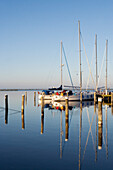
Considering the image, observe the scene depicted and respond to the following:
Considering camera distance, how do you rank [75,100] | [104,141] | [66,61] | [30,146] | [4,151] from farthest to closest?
[66,61] → [75,100] → [104,141] → [30,146] → [4,151]

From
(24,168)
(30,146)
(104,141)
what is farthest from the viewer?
(104,141)

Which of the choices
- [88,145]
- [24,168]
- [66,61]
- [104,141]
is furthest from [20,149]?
[66,61]

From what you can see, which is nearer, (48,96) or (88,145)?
(88,145)

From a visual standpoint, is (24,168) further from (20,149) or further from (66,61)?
(66,61)

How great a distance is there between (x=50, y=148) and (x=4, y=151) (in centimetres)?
273

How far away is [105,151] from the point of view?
14.2 m

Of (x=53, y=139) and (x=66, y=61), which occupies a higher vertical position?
(x=66, y=61)

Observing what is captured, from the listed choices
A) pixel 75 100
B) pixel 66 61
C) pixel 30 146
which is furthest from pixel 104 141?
pixel 66 61

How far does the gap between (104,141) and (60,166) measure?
19.0 ft

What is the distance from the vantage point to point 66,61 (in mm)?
62938

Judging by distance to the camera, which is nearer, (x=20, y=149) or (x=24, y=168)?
(x=24, y=168)

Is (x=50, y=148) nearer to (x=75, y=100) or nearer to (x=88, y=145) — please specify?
(x=88, y=145)

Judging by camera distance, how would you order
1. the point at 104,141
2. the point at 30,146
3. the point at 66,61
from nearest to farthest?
1. the point at 30,146
2. the point at 104,141
3. the point at 66,61

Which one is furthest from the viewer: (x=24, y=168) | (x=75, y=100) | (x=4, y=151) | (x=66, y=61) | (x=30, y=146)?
(x=66, y=61)
